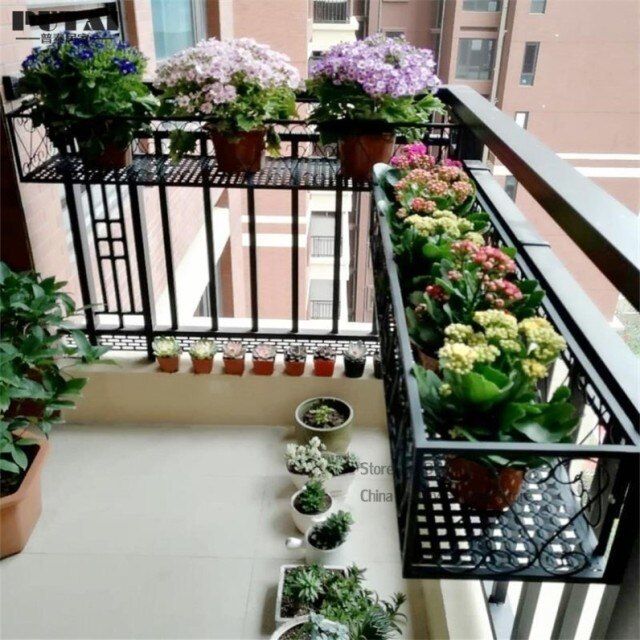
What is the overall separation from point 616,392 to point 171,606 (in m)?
1.51

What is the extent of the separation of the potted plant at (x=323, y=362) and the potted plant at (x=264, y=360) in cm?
18

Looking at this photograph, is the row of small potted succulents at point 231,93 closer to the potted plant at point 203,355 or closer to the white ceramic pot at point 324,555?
the potted plant at point 203,355

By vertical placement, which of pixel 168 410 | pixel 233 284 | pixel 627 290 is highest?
pixel 627 290

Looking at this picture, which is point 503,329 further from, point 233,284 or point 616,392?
point 233,284

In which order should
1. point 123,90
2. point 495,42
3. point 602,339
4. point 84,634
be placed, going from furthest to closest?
point 495,42, point 123,90, point 84,634, point 602,339

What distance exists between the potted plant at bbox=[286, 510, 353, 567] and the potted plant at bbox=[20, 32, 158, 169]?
1.51 m

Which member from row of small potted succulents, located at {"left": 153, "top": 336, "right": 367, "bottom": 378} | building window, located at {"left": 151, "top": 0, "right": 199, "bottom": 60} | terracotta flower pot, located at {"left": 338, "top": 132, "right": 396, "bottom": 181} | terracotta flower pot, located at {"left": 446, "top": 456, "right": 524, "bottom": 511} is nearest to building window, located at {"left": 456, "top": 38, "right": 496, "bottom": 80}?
building window, located at {"left": 151, "top": 0, "right": 199, "bottom": 60}

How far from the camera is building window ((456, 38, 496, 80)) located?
6523 millimetres

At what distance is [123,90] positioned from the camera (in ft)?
6.45

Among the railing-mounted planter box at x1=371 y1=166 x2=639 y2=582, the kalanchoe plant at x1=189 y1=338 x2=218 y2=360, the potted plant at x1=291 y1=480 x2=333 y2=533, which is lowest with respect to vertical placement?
the potted plant at x1=291 y1=480 x2=333 y2=533

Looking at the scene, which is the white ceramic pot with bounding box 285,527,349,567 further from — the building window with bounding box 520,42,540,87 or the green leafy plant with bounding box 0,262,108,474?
the building window with bounding box 520,42,540,87

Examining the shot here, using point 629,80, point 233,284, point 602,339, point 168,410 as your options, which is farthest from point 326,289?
point 602,339

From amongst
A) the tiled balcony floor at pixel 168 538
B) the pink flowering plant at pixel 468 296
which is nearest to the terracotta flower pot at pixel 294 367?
the tiled balcony floor at pixel 168 538

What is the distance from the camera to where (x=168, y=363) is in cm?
239
